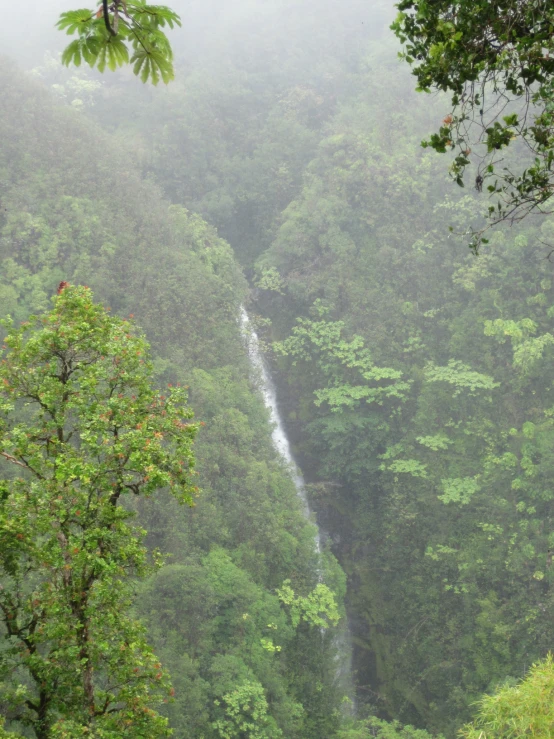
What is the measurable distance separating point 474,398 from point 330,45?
21574 millimetres

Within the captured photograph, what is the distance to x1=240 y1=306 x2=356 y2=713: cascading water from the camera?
48.6 ft

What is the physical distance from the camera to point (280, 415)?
61.2ft

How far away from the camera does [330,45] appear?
1142 inches

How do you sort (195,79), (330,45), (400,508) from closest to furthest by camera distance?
(400,508) < (195,79) < (330,45)

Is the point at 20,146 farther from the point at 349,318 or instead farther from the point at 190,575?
the point at 190,575

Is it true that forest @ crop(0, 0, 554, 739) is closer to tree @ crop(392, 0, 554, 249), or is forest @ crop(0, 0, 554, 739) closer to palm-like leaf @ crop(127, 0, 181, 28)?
tree @ crop(392, 0, 554, 249)

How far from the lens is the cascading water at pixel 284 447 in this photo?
1482 centimetres

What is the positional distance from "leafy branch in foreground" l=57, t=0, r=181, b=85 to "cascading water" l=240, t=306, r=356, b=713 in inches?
514

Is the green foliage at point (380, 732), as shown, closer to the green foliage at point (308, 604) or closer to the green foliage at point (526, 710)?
the green foliage at point (308, 604)

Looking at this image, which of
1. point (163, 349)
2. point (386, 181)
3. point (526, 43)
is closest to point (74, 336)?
point (526, 43)

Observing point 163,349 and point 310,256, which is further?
point 310,256

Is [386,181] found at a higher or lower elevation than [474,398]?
higher

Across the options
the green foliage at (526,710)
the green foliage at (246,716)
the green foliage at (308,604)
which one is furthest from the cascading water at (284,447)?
the green foliage at (526,710)

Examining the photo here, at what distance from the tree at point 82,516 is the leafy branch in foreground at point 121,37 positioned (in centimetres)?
320
